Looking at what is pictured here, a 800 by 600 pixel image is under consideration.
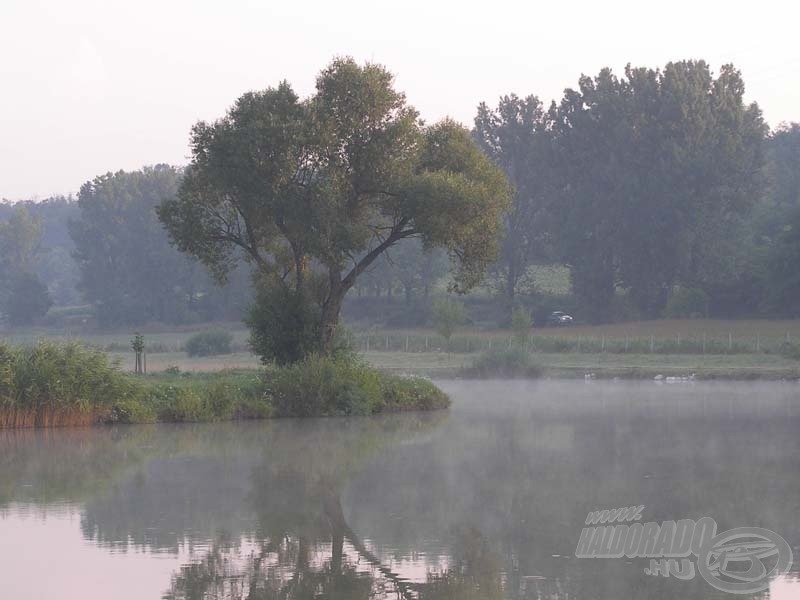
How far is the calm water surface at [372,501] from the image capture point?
1208cm

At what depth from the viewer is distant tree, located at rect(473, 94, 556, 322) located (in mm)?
93750

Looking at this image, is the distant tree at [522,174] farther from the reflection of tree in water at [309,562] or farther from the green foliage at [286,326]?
the reflection of tree in water at [309,562]

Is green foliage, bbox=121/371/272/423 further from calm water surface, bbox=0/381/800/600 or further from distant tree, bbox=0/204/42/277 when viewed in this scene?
distant tree, bbox=0/204/42/277

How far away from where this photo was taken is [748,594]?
37.3 feet

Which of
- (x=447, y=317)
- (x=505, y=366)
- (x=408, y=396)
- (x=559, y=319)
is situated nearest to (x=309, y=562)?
(x=408, y=396)

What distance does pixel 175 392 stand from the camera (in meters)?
31.5

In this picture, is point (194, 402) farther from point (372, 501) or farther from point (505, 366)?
point (505, 366)

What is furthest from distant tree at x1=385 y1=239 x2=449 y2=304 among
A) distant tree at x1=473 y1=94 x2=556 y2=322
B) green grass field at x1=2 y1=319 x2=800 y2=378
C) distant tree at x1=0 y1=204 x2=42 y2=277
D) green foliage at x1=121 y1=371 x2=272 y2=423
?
green foliage at x1=121 y1=371 x2=272 y2=423

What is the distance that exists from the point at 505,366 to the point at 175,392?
24.6m

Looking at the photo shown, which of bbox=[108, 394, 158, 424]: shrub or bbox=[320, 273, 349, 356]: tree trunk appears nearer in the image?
bbox=[108, 394, 158, 424]: shrub

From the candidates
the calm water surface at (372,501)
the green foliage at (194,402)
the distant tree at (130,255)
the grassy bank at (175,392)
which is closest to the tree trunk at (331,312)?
the grassy bank at (175,392)

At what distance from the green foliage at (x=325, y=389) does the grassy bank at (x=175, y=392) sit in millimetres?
27

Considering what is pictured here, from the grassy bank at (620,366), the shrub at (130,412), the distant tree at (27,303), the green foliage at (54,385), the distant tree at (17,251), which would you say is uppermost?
the distant tree at (17,251)

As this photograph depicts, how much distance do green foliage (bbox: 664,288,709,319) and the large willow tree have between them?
1929 inches
